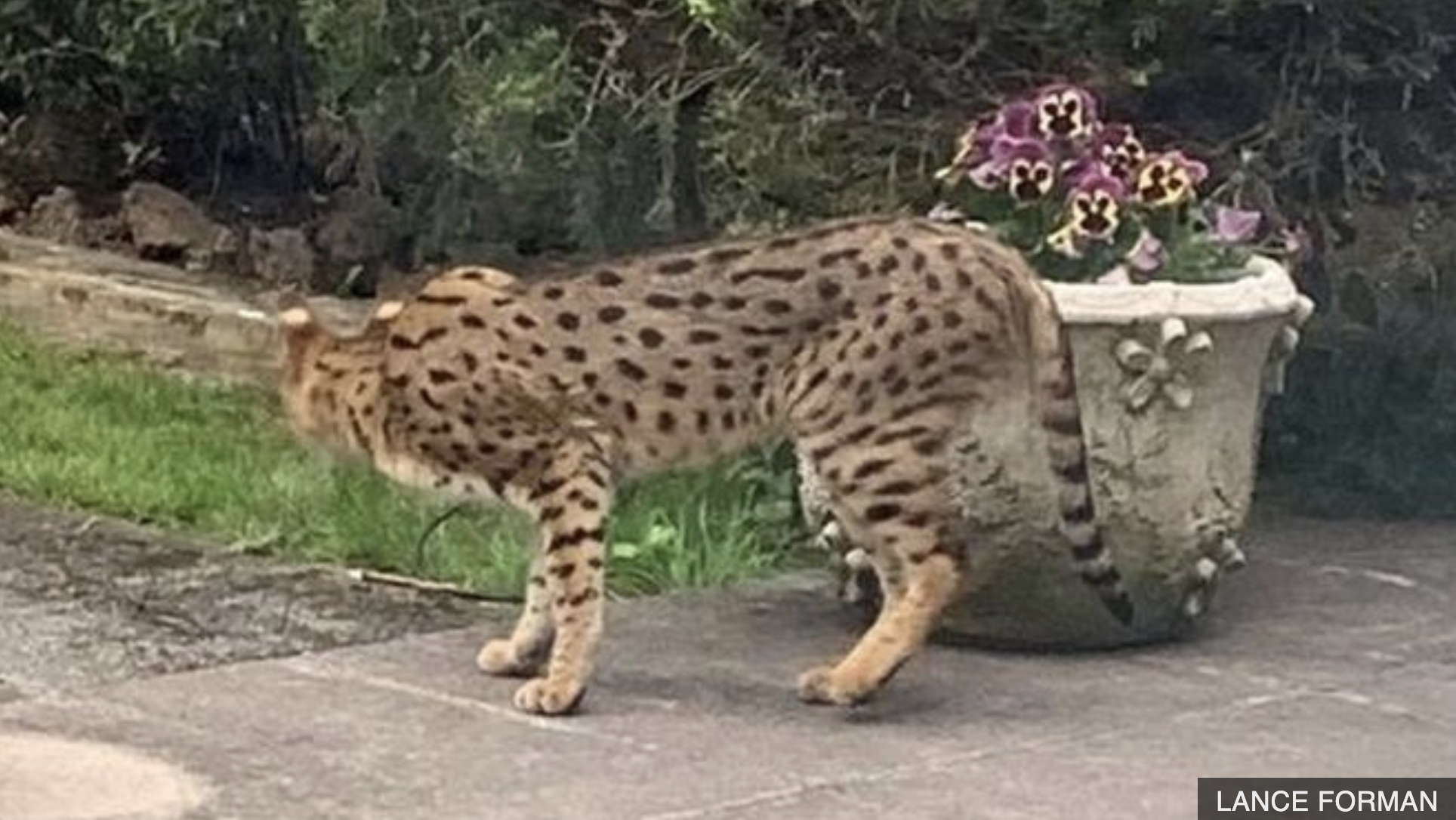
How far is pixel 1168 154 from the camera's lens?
854 cm

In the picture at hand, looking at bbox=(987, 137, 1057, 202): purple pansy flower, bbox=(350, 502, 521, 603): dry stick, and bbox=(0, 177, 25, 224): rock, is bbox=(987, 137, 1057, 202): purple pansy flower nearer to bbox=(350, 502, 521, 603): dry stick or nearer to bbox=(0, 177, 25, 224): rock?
bbox=(350, 502, 521, 603): dry stick

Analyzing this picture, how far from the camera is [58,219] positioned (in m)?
13.1

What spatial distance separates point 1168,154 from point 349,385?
214 centimetres

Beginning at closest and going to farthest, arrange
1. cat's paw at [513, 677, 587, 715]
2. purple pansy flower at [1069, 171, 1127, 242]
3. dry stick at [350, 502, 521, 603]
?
1. cat's paw at [513, 677, 587, 715]
2. purple pansy flower at [1069, 171, 1127, 242]
3. dry stick at [350, 502, 521, 603]

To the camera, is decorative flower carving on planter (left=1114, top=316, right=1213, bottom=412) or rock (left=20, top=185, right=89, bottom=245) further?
rock (left=20, top=185, right=89, bottom=245)

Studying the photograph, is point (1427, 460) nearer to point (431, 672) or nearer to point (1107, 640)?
point (1107, 640)

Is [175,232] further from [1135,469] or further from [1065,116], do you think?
[1135,469]

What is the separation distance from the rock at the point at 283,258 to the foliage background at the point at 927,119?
1.09m

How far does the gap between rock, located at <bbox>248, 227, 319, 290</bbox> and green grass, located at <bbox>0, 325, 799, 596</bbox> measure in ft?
5.01

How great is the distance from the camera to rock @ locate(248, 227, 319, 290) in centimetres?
1226

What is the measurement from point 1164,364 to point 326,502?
2.56 meters

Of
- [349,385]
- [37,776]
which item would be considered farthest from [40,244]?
[37,776]

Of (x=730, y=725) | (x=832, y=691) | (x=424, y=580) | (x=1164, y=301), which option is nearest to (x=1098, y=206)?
(x=1164, y=301)

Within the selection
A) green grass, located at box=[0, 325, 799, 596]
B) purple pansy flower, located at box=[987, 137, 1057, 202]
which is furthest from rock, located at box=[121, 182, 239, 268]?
purple pansy flower, located at box=[987, 137, 1057, 202]
